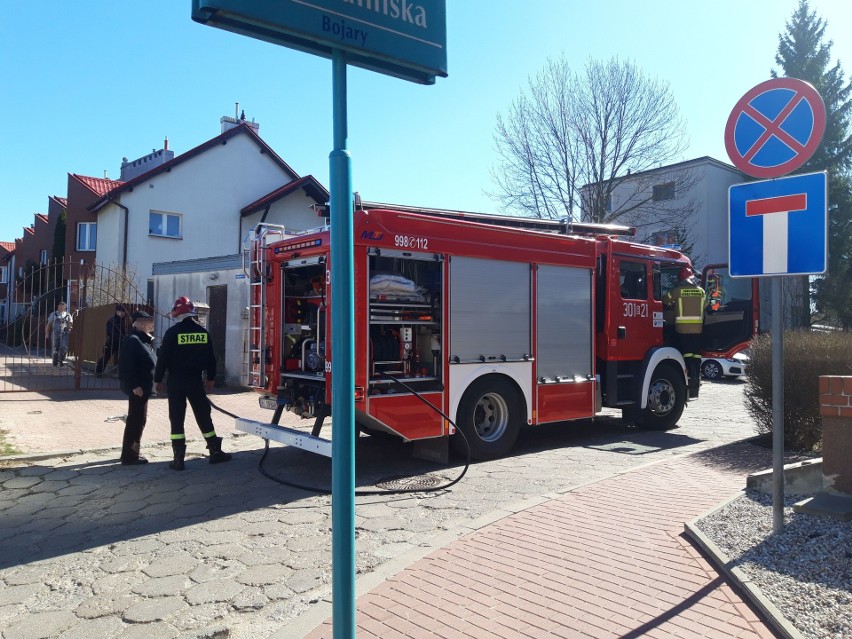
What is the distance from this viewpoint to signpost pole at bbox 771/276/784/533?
14.0 feet

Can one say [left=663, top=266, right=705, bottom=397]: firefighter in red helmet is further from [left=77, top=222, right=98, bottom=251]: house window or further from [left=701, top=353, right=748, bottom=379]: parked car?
[left=77, top=222, right=98, bottom=251]: house window

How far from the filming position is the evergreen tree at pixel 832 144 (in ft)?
101

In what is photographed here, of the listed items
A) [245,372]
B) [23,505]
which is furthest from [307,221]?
[23,505]

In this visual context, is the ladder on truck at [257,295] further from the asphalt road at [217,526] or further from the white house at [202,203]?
the white house at [202,203]

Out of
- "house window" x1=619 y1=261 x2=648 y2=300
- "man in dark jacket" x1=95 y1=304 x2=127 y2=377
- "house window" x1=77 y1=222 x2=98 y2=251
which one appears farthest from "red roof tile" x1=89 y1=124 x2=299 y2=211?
"house window" x1=619 y1=261 x2=648 y2=300

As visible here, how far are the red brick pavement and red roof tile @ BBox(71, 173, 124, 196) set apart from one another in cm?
2830

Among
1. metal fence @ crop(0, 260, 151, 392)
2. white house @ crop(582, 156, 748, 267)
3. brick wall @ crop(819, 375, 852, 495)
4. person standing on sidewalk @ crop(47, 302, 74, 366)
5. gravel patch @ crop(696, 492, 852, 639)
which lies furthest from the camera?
white house @ crop(582, 156, 748, 267)

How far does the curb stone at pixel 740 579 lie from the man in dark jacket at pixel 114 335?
43.0ft

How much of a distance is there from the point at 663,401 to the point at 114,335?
39.6 ft

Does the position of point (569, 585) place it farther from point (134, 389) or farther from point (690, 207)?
point (690, 207)

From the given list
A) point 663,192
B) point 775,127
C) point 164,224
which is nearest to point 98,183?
point 164,224

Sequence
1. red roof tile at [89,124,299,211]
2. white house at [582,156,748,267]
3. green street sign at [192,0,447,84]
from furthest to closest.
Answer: white house at [582,156,748,267] → red roof tile at [89,124,299,211] → green street sign at [192,0,447,84]

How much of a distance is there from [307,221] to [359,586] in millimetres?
25364

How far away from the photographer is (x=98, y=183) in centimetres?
3036
